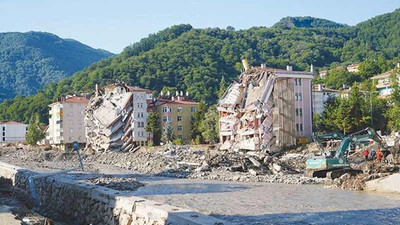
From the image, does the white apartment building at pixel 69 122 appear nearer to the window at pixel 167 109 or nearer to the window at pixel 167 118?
the window at pixel 167 109

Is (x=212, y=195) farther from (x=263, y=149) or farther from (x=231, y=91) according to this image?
(x=231, y=91)

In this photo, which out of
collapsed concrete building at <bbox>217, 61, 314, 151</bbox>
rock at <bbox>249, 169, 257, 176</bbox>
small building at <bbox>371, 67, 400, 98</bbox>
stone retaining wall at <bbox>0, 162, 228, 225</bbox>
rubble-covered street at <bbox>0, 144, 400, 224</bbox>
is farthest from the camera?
small building at <bbox>371, 67, 400, 98</bbox>

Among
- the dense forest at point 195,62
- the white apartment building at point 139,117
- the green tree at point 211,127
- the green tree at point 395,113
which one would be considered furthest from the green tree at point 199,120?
the dense forest at point 195,62

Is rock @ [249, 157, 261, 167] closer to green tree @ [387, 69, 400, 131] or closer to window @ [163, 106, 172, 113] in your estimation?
green tree @ [387, 69, 400, 131]

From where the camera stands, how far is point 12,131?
140 m

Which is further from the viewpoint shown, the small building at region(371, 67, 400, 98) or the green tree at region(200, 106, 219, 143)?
the small building at region(371, 67, 400, 98)

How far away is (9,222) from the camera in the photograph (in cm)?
1650

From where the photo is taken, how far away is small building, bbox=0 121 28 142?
139m

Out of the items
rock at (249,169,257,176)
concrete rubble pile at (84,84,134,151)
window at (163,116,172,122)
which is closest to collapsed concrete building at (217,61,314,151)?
rock at (249,169,257,176)

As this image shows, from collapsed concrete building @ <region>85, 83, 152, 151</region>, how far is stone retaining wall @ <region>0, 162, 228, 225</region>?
5500 cm

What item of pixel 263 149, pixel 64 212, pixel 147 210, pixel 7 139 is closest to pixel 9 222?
pixel 147 210

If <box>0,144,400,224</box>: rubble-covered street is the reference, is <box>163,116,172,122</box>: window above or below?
above

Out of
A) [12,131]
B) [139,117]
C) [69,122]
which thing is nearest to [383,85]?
[139,117]

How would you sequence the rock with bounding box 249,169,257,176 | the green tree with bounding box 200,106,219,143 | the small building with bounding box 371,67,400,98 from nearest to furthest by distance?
1. the rock with bounding box 249,169,257,176
2. the green tree with bounding box 200,106,219,143
3. the small building with bounding box 371,67,400,98
